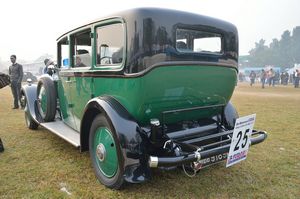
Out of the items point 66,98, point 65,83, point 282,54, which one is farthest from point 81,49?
point 282,54

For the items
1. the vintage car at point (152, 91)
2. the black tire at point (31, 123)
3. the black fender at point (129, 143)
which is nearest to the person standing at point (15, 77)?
the black tire at point (31, 123)

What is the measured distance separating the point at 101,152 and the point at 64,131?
124 cm

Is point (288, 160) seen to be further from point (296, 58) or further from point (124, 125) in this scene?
point (296, 58)

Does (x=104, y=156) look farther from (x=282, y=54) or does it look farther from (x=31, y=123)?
(x=282, y=54)

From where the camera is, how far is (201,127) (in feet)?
11.2

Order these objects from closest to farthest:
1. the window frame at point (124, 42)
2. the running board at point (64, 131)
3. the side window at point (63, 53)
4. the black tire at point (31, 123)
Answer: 1. the window frame at point (124, 42)
2. the running board at point (64, 131)
3. the side window at point (63, 53)
4. the black tire at point (31, 123)

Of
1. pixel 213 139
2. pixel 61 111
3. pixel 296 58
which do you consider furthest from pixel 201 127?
pixel 296 58

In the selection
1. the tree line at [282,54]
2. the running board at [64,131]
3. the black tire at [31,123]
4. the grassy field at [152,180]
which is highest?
the tree line at [282,54]

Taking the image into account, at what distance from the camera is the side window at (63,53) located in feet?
14.3

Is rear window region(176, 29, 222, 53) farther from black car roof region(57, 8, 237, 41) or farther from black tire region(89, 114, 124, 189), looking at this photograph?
black tire region(89, 114, 124, 189)

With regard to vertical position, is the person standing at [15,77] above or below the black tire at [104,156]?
above

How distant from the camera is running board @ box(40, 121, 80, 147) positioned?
142 inches

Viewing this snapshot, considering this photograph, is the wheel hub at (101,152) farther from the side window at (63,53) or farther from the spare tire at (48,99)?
the spare tire at (48,99)

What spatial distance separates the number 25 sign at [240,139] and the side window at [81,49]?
6.78 ft
